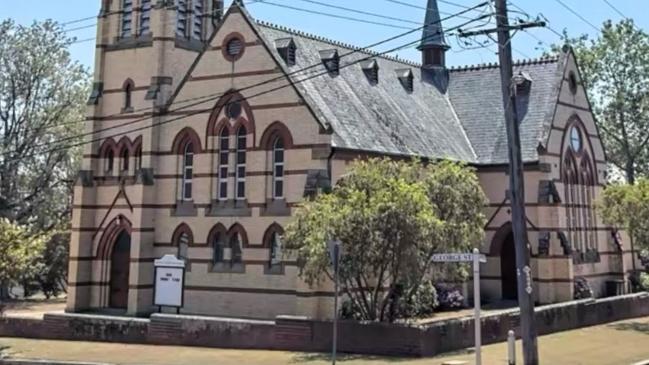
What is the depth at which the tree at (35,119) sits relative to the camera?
Result: 1702 inches

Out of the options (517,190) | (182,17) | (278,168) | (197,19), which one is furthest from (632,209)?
(182,17)

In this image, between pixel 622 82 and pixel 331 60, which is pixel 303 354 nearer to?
pixel 331 60

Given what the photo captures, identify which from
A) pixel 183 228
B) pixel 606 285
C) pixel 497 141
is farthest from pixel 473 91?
pixel 183 228

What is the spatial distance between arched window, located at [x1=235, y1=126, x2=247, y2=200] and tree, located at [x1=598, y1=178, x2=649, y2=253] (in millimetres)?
15232

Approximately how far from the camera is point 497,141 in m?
35.9

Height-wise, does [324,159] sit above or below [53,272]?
above

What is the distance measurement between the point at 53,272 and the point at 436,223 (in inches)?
1323

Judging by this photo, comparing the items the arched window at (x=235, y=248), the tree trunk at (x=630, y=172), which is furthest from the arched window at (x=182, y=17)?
the tree trunk at (x=630, y=172)

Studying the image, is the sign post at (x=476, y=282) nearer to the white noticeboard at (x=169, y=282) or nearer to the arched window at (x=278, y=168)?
the arched window at (x=278, y=168)

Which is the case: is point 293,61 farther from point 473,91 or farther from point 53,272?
point 53,272

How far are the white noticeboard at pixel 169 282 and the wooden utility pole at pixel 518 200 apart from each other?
48.4 feet

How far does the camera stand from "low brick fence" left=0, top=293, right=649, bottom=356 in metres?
21.0

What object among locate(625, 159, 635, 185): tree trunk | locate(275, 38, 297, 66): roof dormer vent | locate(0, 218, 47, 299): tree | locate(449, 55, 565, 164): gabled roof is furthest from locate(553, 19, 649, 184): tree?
locate(0, 218, 47, 299): tree

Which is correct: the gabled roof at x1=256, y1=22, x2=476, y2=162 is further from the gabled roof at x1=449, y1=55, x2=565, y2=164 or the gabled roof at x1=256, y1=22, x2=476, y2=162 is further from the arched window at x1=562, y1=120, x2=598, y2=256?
the arched window at x1=562, y1=120, x2=598, y2=256
